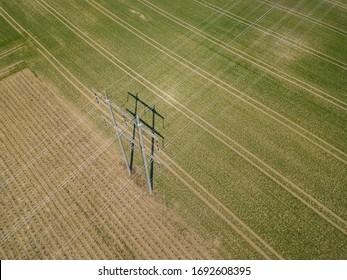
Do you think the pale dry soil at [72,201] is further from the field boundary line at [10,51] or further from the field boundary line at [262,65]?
the field boundary line at [262,65]

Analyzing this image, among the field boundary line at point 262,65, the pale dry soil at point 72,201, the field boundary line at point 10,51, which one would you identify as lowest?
the pale dry soil at point 72,201

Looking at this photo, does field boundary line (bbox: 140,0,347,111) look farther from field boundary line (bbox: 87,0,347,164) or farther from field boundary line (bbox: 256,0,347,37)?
field boundary line (bbox: 256,0,347,37)

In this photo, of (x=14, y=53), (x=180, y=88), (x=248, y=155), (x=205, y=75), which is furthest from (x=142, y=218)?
(x=14, y=53)

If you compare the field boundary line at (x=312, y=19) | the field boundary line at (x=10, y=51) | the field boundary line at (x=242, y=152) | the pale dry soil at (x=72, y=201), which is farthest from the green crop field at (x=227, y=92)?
the pale dry soil at (x=72, y=201)

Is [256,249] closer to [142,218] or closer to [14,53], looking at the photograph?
[142,218]

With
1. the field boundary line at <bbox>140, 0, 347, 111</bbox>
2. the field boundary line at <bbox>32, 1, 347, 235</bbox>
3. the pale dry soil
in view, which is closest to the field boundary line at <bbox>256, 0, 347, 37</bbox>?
the field boundary line at <bbox>140, 0, 347, 111</bbox>

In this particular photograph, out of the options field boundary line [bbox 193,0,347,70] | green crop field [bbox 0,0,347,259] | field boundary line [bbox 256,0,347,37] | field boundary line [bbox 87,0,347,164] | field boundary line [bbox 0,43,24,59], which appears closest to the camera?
green crop field [bbox 0,0,347,259]

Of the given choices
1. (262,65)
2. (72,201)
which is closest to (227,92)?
(262,65)

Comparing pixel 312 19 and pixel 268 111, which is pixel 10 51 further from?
pixel 312 19
